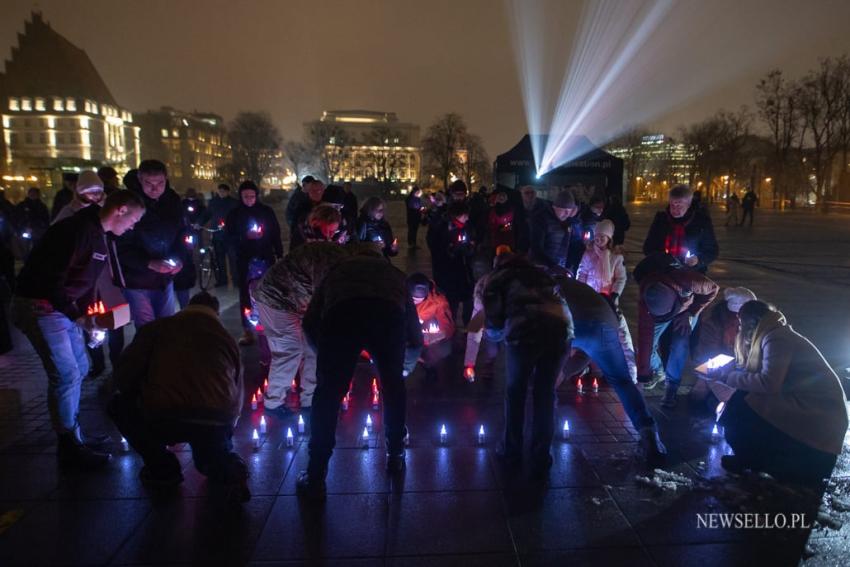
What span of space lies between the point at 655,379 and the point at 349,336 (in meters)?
3.81

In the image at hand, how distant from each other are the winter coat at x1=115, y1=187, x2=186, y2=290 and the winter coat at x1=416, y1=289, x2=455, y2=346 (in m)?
2.50

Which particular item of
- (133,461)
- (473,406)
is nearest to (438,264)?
(473,406)

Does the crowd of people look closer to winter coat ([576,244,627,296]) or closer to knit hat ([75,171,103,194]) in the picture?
knit hat ([75,171,103,194])

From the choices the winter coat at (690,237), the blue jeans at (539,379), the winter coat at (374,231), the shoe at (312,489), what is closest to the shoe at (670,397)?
the winter coat at (690,237)

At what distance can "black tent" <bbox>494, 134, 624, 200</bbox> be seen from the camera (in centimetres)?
2652

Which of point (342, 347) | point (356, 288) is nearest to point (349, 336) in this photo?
point (342, 347)

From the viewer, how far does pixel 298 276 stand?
430 centimetres

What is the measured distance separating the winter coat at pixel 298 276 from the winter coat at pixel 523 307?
1.09 m

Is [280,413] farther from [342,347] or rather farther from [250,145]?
[250,145]

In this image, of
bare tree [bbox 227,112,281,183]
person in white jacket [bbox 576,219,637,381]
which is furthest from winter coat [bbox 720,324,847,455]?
bare tree [bbox 227,112,281,183]

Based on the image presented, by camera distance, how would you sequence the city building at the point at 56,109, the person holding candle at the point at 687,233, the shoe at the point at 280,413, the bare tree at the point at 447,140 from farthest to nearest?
the city building at the point at 56,109
the bare tree at the point at 447,140
the person holding candle at the point at 687,233
the shoe at the point at 280,413

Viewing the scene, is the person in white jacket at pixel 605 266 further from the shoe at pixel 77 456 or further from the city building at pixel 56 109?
the city building at pixel 56 109

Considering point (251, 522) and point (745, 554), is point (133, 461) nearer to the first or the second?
point (251, 522)

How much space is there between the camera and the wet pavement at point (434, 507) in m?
3.20
